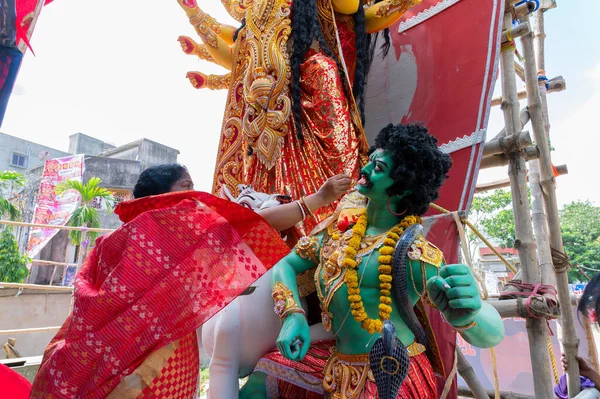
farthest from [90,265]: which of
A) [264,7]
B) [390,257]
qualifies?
[264,7]

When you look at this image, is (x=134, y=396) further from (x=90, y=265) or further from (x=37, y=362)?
(x=37, y=362)

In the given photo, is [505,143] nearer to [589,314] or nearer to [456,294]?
[589,314]

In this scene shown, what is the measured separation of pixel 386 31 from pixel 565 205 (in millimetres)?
22303

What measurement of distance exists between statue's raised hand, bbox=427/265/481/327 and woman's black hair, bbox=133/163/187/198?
3.65 ft

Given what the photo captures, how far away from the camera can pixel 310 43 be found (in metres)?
2.23

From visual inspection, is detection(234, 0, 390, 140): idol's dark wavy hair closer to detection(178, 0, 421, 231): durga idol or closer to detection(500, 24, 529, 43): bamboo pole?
detection(178, 0, 421, 231): durga idol

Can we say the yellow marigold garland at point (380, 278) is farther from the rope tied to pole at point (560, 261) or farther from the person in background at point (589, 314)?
the person in background at point (589, 314)

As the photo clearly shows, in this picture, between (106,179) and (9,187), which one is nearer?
(9,187)

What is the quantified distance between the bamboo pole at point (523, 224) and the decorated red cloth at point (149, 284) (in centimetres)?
133

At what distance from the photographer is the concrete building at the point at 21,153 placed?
17.7m

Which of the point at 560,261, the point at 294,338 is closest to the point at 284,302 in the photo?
the point at 294,338

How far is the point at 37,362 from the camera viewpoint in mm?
4184

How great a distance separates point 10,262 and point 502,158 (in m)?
14.5

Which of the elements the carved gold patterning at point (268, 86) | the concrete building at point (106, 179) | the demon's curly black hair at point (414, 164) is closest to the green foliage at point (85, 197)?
the concrete building at point (106, 179)
